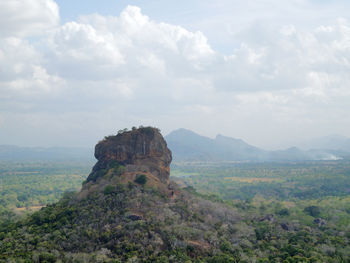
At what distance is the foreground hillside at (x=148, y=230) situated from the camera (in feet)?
104

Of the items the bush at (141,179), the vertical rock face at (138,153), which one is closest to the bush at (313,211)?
the vertical rock face at (138,153)

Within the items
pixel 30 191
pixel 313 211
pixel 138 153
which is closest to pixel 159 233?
pixel 138 153

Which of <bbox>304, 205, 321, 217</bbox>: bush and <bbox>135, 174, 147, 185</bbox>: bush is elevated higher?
<bbox>135, 174, 147, 185</bbox>: bush

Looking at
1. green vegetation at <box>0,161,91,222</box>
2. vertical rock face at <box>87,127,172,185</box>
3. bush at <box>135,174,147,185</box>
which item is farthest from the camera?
green vegetation at <box>0,161,91,222</box>

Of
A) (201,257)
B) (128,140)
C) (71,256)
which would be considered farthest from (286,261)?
(128,140)

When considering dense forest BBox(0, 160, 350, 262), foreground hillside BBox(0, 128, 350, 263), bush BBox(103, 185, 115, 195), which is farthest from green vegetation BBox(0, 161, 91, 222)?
Answer: dense forest BBox(0, 160, 350, 262)

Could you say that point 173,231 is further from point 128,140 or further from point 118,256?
point 128,140

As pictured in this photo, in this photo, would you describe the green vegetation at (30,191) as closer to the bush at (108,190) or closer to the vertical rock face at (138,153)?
the vertical rock face at (138,153)

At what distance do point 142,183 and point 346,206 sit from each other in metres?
41.8

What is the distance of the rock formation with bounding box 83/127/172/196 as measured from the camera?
5006 centimetres

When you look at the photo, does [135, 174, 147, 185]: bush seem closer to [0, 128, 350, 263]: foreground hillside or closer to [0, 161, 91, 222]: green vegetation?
[0, 128, 350, 263]: foreground hillside

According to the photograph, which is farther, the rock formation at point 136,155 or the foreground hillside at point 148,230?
the rock formation at point 136,155

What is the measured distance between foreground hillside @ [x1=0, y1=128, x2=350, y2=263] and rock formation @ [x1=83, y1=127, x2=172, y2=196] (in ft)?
0.53

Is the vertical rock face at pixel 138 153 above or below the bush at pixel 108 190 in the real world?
above
